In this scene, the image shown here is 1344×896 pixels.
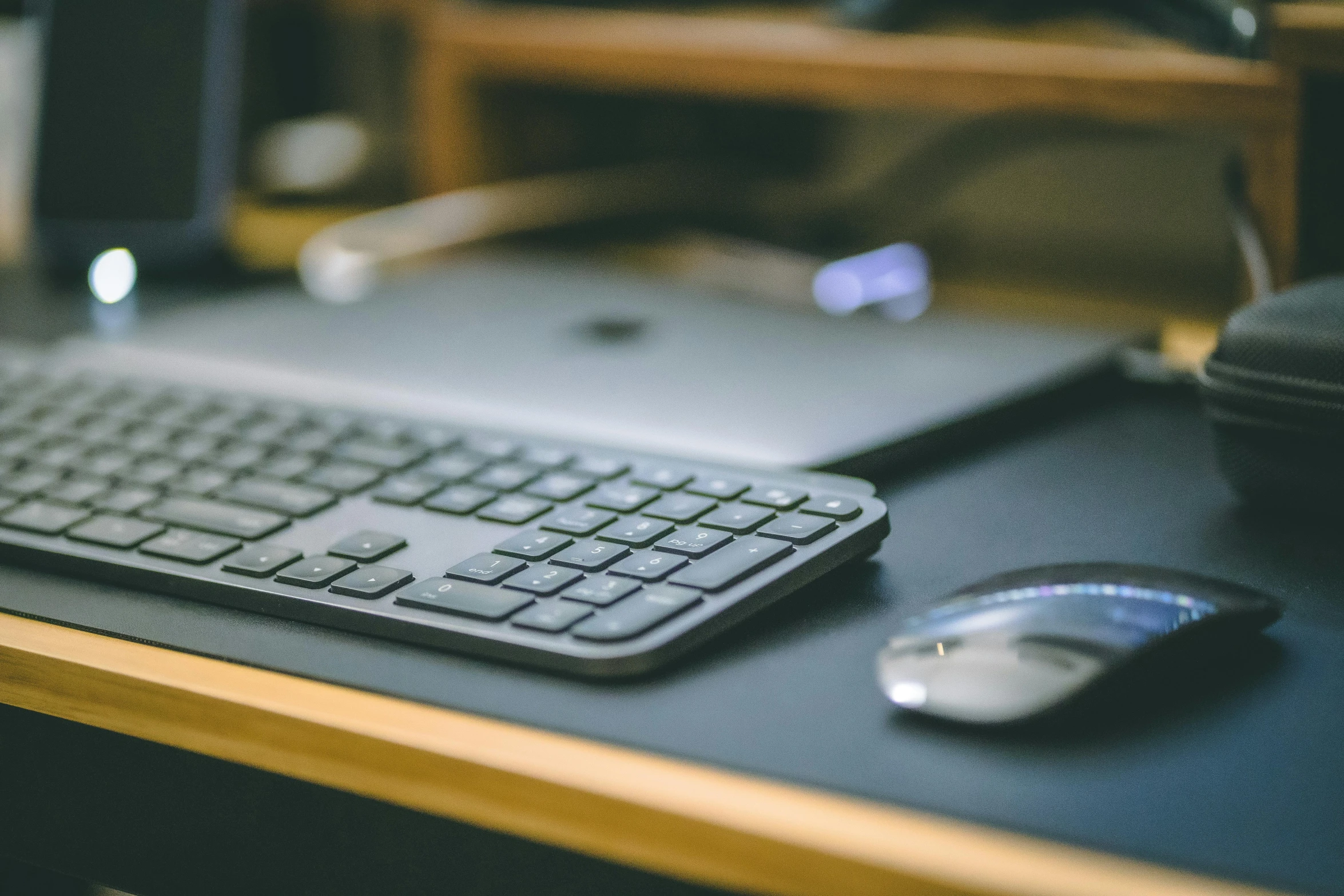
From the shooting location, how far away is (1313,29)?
61 centimetres

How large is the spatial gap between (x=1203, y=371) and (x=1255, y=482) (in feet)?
0.14

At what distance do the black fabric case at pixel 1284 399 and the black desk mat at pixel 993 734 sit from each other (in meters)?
0.02

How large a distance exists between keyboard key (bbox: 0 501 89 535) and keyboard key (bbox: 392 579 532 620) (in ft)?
0.46

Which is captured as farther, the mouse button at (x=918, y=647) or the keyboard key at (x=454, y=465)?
the keyboard key at (x=454, y=465)

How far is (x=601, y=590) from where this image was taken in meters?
0.35

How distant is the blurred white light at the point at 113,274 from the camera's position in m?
0.89

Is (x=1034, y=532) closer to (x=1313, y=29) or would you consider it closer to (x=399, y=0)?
(x=1313, y=29)

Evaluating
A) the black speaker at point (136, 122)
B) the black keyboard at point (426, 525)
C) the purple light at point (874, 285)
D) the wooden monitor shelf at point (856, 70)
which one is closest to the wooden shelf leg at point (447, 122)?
the wooden monitor shelf at point (856, 70)

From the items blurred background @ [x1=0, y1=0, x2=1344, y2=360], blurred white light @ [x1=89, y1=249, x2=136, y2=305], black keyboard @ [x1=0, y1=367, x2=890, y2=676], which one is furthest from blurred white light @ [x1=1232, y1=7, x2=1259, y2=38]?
blurred white light @ [x1=89, y1=249, x2=136, y2=305]

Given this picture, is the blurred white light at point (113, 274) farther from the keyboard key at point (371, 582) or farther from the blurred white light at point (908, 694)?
the blurred white light at point (908, 694)

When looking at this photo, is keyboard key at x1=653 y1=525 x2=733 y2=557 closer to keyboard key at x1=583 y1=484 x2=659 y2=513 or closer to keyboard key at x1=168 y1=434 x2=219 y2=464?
keyboard key at x1=583 y1=484 x2=659 y2=513

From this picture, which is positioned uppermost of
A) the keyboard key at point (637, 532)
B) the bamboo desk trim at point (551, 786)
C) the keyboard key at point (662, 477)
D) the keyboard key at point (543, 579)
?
the keyboard key at point (662, 477)

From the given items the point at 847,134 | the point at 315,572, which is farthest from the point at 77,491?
the point at 847,134

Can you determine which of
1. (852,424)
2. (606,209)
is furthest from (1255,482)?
(606,209)
